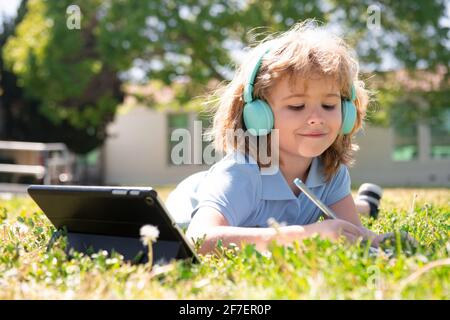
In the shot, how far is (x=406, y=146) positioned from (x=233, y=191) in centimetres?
2269

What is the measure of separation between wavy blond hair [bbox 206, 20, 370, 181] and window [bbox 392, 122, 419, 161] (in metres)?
21.5

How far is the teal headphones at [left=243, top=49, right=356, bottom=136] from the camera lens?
10.5ft

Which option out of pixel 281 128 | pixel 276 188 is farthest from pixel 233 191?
pixel 281 128

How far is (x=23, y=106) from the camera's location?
23797mm

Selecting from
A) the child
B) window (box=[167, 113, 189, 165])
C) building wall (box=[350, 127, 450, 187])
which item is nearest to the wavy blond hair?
the child

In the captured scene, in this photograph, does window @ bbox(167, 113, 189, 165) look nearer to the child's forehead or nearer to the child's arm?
the child's forehead

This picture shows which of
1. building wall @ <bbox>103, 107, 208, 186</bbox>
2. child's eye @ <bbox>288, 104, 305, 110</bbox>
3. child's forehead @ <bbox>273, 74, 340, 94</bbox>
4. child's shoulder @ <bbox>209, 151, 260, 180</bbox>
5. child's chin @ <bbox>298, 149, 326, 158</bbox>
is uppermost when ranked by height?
building wall @ <bbox>103, 107, 208, 186</bbox>

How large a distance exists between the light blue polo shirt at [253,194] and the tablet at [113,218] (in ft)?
1.71

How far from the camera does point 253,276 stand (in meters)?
2.07

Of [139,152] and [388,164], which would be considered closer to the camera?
[388,164]

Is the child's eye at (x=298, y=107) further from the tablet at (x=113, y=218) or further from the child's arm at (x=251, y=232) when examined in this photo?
the tablet at (x=113, y=218)

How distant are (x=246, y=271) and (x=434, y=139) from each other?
77.0 ft

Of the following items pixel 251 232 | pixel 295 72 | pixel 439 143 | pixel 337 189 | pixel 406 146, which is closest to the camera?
pixel 251 232

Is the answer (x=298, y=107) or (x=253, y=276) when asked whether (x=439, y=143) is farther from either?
(x=253, y=276)
